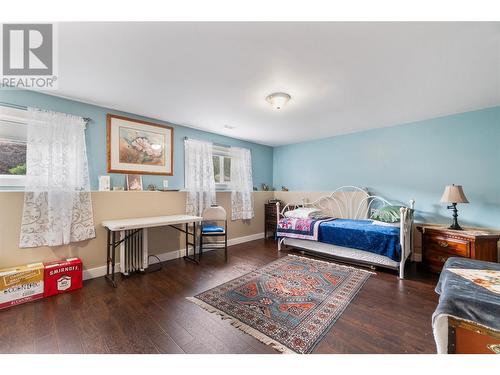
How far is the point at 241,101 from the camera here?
8.79ft

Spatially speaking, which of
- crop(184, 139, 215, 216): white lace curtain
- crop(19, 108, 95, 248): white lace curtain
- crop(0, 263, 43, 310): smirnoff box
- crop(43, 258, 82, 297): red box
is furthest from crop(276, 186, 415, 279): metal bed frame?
crop(0, 263, 43, 310): smirnoff box

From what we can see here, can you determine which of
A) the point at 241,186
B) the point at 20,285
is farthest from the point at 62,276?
the point at 241,186

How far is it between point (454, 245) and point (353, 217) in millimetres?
1509

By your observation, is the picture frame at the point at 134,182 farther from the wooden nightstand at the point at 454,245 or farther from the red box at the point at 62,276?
the wooden nightstand at the point at 454,245

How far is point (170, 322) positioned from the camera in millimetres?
1726

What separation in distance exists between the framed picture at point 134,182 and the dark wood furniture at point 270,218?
2.83 m

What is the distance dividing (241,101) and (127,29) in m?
1.45

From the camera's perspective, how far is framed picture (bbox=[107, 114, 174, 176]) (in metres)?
2.92

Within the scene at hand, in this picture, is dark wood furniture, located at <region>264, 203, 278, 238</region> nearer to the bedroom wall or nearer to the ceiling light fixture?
the bedroom wall

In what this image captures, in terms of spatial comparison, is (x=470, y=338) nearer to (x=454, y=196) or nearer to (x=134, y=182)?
(x=454, y=196)

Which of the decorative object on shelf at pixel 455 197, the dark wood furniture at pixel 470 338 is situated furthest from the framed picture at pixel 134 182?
the decorative object on shelf at pixel 455 197

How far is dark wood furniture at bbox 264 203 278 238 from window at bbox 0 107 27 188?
4024mm
